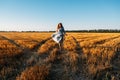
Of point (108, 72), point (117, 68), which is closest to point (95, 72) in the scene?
point (108, 72)

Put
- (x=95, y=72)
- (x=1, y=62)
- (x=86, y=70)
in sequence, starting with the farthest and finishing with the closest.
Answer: (x=1, y=62)
(x=86, y=70)
(x=95, y=72)

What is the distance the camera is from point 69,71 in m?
9.21

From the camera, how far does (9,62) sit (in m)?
10.5

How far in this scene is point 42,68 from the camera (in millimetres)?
8797

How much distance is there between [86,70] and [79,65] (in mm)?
953

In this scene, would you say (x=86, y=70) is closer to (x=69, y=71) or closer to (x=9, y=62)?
(x=69, y=71)

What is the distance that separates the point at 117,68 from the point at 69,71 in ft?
6.63

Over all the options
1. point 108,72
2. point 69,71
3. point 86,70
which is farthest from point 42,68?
point 108,72

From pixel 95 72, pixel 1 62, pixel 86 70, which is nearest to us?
pixel 95 72

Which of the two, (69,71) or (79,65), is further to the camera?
(79,65)

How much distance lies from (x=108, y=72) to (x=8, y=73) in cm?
356

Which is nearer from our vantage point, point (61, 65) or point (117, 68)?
point (117, 68)

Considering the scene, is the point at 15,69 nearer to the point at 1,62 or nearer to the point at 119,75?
the point at 1,62

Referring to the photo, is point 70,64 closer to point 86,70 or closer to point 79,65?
point 79,65
